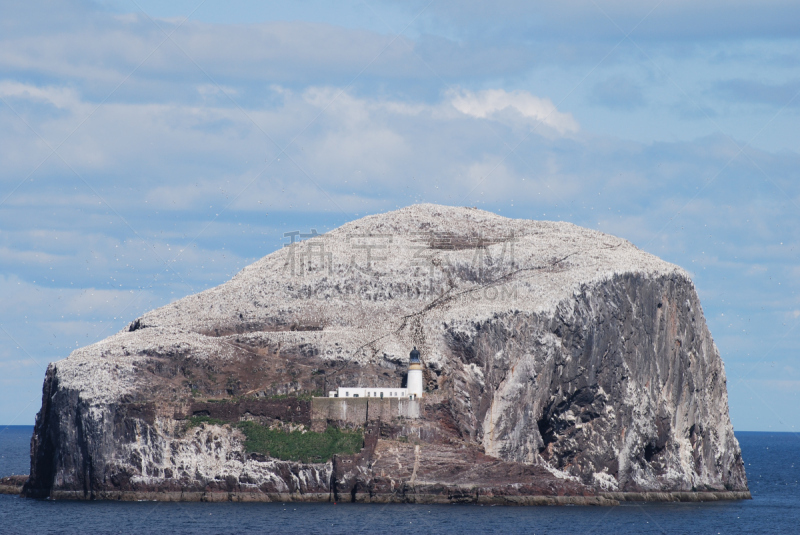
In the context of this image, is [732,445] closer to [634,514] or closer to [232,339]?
[634,514]

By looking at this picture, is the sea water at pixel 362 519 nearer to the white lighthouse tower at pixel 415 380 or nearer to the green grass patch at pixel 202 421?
the green grass patch at pixel 202 421

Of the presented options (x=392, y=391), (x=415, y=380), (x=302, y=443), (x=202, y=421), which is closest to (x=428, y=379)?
(x=415, y=380)

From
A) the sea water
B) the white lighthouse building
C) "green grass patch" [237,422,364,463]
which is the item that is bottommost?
the sea water

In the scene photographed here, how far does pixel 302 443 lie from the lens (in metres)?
108

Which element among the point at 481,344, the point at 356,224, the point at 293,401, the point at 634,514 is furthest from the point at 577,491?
the point at 356,224

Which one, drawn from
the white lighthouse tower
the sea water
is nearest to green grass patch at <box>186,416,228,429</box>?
the sea water

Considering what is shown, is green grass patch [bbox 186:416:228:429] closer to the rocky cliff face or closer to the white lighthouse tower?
the rocky cliff face

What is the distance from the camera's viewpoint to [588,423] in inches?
4609

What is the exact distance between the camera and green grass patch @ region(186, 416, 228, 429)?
359 ft

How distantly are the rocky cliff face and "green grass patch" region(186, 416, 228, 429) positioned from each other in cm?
55

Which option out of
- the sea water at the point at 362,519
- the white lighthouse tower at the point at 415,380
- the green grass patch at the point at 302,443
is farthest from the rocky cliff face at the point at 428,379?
the sea water at the point at 362,519

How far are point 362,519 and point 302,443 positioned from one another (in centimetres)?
1313

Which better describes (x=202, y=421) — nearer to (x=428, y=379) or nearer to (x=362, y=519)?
(x=362, y=519)

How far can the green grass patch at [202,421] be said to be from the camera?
109312mm
